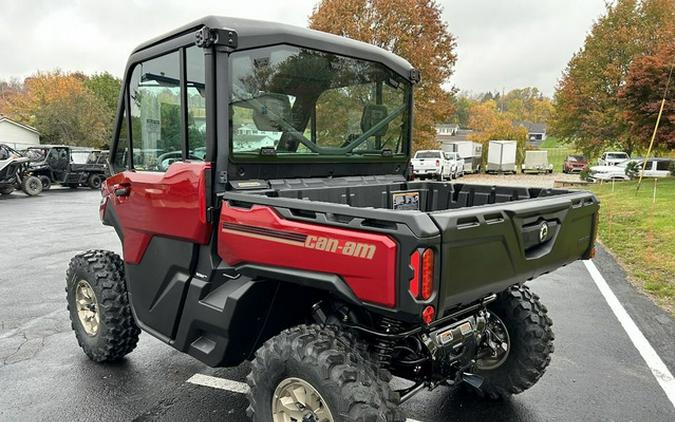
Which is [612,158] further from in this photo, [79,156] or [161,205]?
[161,205]

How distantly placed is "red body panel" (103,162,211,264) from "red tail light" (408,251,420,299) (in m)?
1.39

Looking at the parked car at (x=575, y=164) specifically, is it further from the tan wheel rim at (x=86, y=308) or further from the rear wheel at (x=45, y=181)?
the tan wheel rim at (x=86, y=308)

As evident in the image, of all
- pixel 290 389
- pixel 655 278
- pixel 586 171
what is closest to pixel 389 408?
pixel 290 389

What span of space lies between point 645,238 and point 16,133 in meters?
46.3

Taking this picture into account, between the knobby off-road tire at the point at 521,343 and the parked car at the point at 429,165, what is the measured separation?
2153 cm

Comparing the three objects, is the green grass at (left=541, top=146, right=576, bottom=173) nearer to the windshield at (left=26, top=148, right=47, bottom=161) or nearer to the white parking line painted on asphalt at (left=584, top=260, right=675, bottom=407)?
the windshield at (left=26, top=148, right=47, bottom=161)

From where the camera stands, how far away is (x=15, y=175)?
18.5 m

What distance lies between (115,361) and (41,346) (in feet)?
3.17

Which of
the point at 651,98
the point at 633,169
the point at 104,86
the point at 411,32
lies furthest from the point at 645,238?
the point at 104,86

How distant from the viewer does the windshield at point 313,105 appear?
114 inches

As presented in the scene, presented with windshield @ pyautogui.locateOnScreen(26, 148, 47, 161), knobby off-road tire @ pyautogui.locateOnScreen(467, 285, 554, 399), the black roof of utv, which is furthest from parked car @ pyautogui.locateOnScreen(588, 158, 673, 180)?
windshield @ pyautogui.locateOnScreen(26, 148, 47, 161)

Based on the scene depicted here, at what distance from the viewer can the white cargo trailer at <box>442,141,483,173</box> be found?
3538cm

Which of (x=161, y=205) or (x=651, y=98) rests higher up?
(x=651, y=98)

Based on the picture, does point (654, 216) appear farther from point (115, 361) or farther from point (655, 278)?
point (115, 361)
